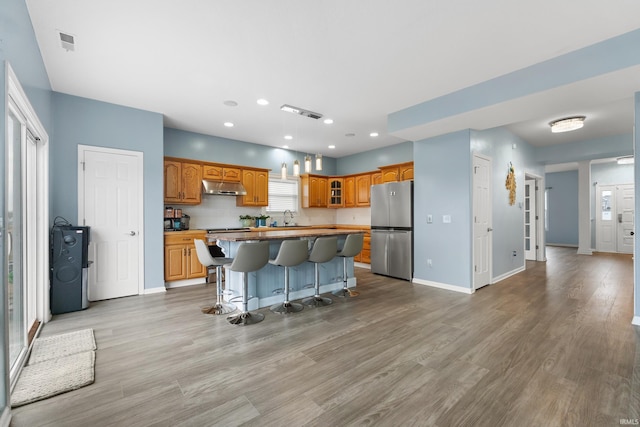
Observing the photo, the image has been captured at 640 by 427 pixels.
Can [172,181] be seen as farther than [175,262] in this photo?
Yes

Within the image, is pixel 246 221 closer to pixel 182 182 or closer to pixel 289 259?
pixel 182 182

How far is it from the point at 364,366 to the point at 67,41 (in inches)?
160

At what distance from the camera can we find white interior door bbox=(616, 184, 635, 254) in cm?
855

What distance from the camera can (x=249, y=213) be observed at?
665cm

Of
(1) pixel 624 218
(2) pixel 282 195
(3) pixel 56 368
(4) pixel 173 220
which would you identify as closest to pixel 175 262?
(4) pixel 173 220

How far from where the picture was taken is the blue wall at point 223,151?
5547mm

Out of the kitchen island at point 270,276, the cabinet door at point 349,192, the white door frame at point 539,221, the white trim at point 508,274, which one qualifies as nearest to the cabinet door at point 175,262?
the kitchen island at point 270,276

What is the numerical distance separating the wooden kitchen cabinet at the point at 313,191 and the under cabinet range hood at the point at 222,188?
1.85m

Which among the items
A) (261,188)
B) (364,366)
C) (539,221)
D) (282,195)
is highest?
(261,188)

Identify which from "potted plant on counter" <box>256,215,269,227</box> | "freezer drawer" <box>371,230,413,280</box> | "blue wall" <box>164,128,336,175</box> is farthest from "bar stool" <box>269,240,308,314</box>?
"blue wall" <box>164,128,336,175</box>

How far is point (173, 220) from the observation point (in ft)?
17.5

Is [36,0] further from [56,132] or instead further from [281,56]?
[56,132]

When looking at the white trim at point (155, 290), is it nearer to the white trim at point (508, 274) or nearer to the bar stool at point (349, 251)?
the bar stool at point (349, 251)

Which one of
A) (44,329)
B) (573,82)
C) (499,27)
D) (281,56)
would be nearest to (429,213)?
(573,82)
